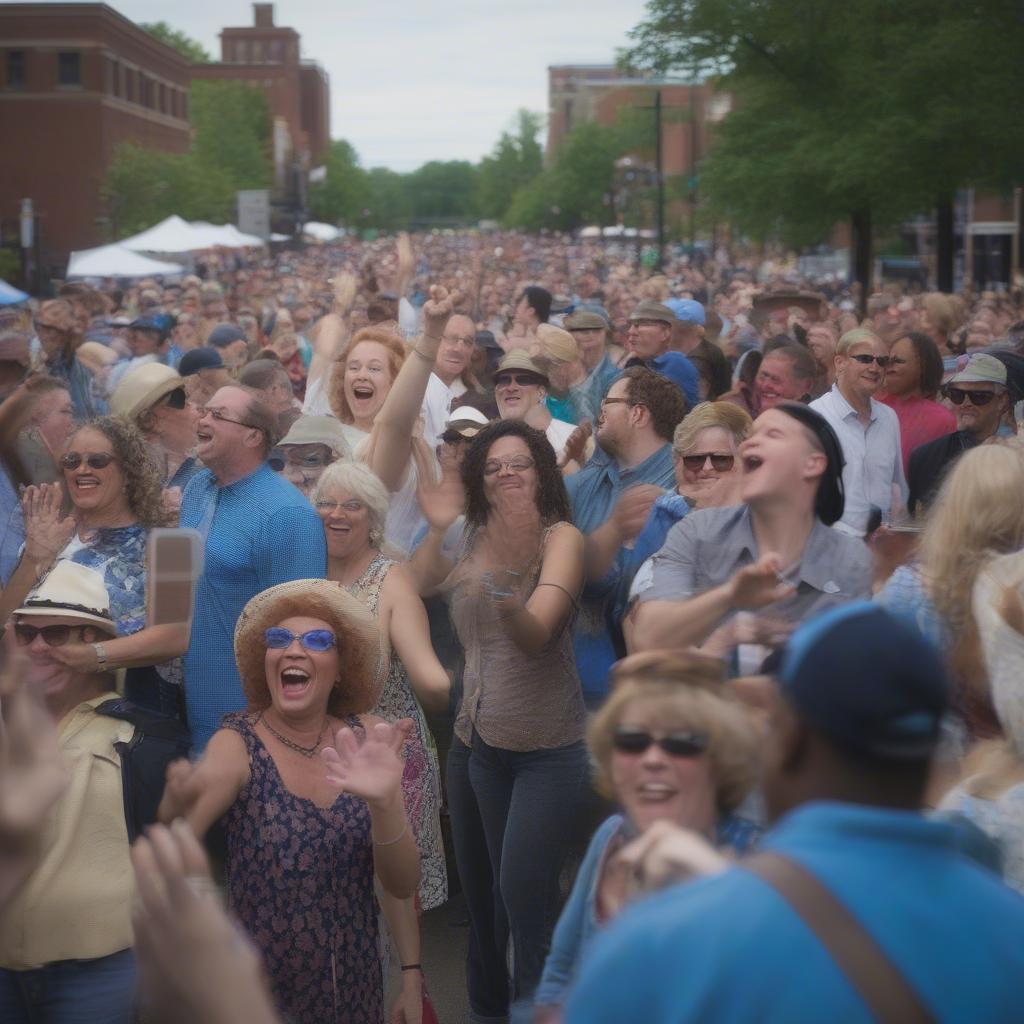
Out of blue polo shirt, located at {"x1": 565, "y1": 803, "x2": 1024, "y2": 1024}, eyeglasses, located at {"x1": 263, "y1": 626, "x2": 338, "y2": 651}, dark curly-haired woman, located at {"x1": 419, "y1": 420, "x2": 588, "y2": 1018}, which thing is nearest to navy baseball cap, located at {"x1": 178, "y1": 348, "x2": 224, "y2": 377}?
dark curly-haired woman, located at {"x1": 419, "y1": 420, "x2": 588, "y2": 1018}

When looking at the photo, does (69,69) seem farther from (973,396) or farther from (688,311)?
(973,396)

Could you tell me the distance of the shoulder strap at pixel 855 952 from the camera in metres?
1.83

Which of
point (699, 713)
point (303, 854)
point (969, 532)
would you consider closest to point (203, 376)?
point (303, 854)

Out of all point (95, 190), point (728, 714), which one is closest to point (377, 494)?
point (728, 714)

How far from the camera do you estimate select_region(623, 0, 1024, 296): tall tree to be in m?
24.0

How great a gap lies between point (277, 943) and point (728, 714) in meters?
1.65

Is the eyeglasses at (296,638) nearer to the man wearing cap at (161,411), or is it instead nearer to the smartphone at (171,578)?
the smartphone at (171,578)

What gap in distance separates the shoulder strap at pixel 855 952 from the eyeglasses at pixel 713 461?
3.84 metres

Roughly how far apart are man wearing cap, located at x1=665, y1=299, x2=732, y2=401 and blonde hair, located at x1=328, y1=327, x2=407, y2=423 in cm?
306

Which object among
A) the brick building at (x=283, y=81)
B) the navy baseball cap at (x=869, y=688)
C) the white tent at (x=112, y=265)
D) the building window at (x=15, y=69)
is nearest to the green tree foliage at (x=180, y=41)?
the brick building at (x=283, y=81)

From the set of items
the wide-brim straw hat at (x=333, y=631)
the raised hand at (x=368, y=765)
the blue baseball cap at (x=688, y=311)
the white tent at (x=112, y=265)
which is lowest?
the raised hand at (x=368, y=765)

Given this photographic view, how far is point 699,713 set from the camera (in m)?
3.17

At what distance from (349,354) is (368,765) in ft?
13.3

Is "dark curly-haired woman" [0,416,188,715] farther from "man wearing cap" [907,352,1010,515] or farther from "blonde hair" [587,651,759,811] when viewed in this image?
"man wearing cap" [907,352,1010,515]
